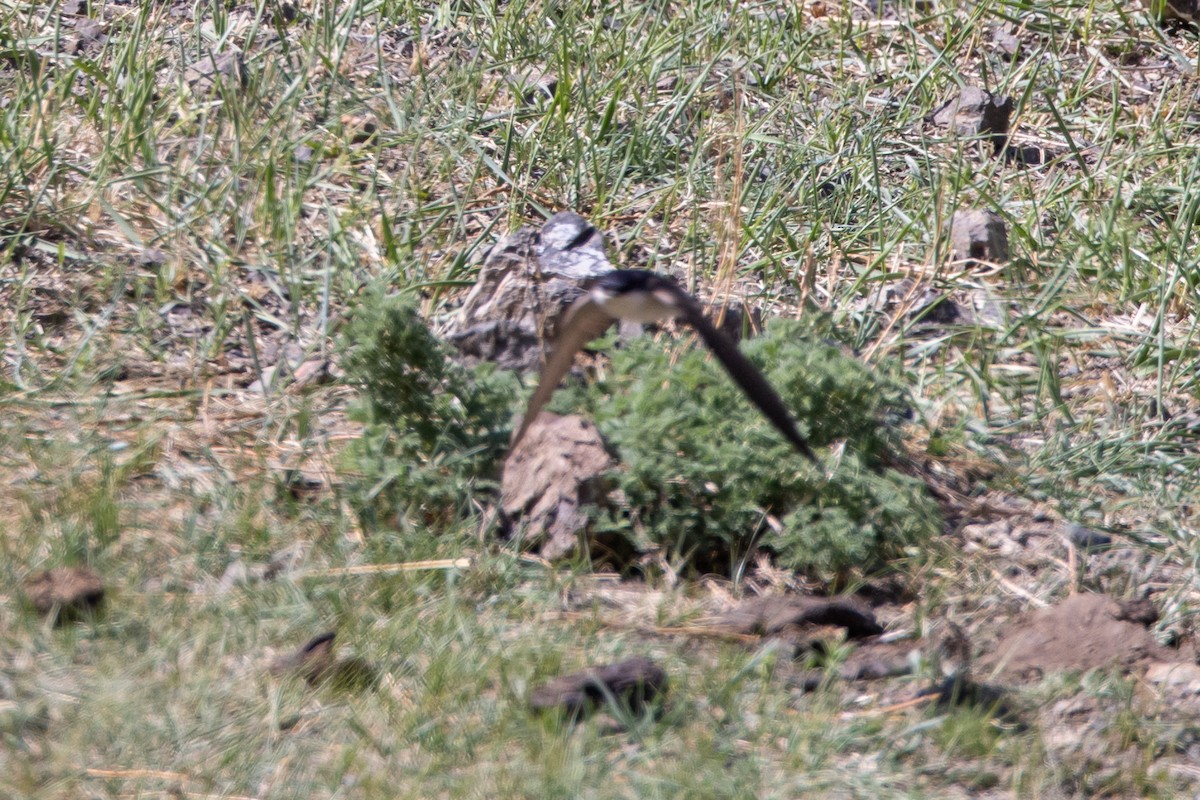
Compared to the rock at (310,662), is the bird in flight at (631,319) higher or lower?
higher

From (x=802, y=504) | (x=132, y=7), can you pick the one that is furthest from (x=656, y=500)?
(x=132, y=7)

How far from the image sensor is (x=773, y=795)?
2.26 meters

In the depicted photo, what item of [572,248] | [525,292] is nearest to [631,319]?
[525,292]

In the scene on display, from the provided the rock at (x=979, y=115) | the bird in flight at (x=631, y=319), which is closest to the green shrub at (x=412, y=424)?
the bird in flight at (x=631, y=319)

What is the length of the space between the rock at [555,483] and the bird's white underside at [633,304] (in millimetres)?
282

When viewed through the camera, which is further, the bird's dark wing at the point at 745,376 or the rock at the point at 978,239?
the rock at the point at 978,239

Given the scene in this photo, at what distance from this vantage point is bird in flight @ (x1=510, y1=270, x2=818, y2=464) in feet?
8.37

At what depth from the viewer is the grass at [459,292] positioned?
2.38 m

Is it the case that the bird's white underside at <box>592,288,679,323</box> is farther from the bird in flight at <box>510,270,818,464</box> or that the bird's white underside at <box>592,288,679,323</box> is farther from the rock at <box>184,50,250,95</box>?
the rock at <box>184,50,250,95</box>

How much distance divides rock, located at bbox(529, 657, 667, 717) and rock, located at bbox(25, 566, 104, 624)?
815 mm

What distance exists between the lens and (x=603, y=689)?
2.39 m

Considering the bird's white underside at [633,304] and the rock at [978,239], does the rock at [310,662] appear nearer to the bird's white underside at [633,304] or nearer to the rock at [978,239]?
the bird's white underside at [633,304]

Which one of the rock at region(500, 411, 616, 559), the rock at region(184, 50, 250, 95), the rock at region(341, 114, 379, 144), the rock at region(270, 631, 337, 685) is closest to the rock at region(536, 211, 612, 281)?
the rock at region(500, 411, 616, 559)

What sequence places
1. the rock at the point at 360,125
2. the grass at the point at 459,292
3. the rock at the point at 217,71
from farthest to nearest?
the rock at the point at 360,125
the rock at the point at 217,71
the grass at the point at 459,292
